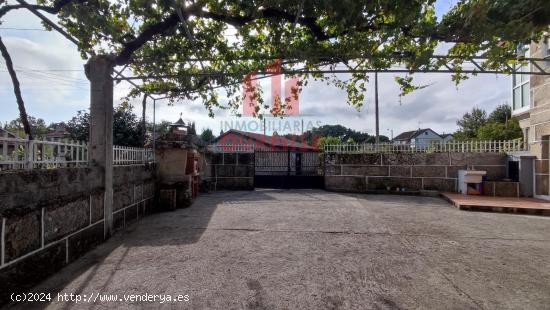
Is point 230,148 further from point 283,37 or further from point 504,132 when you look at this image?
point 504,132

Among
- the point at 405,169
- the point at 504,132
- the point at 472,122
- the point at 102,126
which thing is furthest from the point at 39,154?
the point at 472,122

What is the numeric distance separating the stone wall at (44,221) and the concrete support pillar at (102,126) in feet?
0.59

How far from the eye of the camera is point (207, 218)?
6090mm

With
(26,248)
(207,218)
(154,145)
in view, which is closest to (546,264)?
(207,218)

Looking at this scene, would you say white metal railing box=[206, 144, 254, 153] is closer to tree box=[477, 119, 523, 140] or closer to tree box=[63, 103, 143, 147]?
tree box=[63, 103, 143, 147]

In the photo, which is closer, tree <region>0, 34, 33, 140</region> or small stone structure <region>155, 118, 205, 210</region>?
tree <region>0, 34, 33, 140</region>

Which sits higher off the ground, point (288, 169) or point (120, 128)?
point (120, 128)

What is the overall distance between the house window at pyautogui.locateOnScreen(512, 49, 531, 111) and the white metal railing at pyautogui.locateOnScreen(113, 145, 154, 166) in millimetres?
11718

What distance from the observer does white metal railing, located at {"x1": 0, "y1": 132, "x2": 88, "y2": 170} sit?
2896 millimetres

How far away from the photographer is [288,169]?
11805 mm

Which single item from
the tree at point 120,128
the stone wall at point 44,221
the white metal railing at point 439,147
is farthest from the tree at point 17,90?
the white metal railing at point 439,147

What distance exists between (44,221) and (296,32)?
14.7 feet

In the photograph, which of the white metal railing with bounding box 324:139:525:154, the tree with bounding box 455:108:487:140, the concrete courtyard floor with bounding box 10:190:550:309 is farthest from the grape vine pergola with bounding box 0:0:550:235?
the tree with bounding box 455:108:487:140

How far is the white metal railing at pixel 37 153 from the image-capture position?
2.90 m
